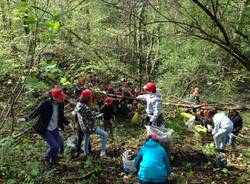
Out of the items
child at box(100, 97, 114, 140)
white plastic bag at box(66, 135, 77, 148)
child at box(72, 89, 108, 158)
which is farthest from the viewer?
child at box(100, 97, 114, 140)

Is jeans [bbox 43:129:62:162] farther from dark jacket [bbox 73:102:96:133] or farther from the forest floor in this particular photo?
dark jacket [bbox 73:102:96:133]

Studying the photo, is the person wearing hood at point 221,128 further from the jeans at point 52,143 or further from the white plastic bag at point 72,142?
the jeans at point 52,143

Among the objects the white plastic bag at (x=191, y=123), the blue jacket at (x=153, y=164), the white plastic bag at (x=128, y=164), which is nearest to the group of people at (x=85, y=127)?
the blue jacket at (x=153, y=164)

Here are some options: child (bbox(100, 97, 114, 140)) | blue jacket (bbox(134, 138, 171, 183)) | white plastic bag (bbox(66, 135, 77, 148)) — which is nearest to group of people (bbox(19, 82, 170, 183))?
blue jacket (bbox(134, 138, 171, 183))

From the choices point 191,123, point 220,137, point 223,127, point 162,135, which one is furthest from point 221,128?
point 162,135

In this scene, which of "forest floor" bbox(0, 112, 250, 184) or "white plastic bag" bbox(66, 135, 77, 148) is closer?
"forest floor" bbox(0, 112, 250, 184)

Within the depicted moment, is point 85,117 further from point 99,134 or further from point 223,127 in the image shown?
point 223,127

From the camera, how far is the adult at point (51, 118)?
6645mm

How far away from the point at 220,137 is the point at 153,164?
517cm

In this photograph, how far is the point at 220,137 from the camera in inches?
373

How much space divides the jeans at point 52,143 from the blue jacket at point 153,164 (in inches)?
98.4

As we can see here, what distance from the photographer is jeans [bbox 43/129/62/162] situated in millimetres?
6848

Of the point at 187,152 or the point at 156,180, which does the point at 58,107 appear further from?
the point at 187,152

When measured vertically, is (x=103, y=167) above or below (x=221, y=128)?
below
